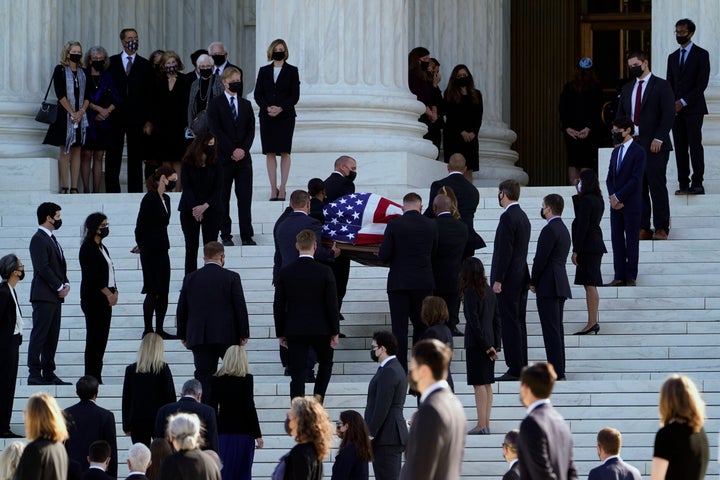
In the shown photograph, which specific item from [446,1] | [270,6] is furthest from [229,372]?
[446,1]

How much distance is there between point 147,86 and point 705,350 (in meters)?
8.18

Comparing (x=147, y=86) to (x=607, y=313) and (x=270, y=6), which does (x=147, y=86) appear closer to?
(x=270, y=6)

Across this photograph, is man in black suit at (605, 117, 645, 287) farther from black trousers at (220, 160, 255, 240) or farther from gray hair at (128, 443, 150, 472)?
gray hair at (128, 443, 150, 472)

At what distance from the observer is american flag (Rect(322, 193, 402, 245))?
16328mm

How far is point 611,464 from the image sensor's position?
11.3m

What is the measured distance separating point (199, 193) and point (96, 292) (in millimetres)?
1682

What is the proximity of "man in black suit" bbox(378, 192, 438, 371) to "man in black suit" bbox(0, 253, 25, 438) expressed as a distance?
2863mm

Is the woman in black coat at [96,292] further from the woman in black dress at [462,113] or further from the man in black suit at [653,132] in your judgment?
the woman in black dress at [462,113]

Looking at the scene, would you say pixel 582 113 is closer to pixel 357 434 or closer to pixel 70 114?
pixel 70 114

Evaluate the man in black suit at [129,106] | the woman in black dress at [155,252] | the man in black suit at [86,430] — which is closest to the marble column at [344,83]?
the man in black suit at [129,106]

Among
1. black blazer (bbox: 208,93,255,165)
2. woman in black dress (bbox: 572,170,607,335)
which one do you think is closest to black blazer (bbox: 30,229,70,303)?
black blazer (bbox: 208,93,255,165)

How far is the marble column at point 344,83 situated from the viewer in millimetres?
21094

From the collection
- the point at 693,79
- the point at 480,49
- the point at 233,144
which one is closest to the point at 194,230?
the point at 233,144

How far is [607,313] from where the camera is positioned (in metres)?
16.9
